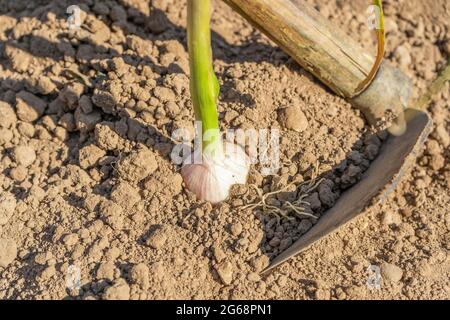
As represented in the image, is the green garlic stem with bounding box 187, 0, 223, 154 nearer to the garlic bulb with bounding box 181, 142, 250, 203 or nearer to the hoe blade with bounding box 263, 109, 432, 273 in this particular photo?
the garlic bulb with bounding box 181, 142, 250, 203

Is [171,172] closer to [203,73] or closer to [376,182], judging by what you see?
[203,73]

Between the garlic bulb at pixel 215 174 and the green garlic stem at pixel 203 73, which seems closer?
the green garlic stem at pixel 203 73

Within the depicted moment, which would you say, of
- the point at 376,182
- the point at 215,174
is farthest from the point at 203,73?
the point at 376,182

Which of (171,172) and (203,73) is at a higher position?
(203,73)

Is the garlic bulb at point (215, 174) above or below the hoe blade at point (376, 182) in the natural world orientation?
below

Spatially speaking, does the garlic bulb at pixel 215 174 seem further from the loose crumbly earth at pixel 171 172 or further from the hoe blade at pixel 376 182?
the hoe blade at pixel 376 182

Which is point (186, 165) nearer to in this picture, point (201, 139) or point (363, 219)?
point (201, 139)

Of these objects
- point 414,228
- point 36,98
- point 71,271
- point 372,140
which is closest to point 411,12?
point 372,140

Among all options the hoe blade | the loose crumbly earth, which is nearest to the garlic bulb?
the loose crumbly earth

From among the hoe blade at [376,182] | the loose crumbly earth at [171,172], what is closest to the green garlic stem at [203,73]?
the loose crumbly earth at [171,172]
